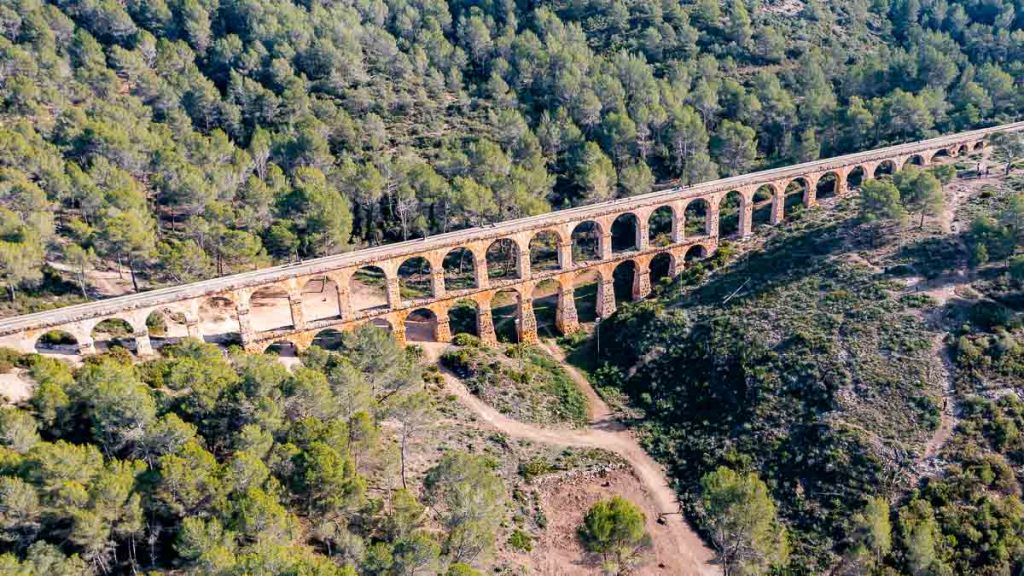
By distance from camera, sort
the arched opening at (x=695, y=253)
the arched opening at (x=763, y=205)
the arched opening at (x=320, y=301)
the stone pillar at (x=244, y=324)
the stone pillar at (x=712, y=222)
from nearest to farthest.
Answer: the stone pillar at (x=244, y=324), the arched opening at (x=320, y=301), the stone pillar at (x=712, y=222), the arched opening at (x=695, y=253), the arched opening at (x=763, y=205)

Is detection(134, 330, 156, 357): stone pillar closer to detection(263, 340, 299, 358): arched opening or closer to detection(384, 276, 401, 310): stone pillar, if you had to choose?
detection(263, 340, 299, 358): arched opening

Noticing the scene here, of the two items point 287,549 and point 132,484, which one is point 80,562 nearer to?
point 132,484

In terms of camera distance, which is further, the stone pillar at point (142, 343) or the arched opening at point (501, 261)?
the arched opening at point (501, 261)

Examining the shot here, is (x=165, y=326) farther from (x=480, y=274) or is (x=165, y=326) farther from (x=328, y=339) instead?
(x=480, y=274)

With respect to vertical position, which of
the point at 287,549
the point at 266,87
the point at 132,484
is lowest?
the point at 287,549

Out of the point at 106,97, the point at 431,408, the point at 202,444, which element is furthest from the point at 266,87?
the point at 202,444

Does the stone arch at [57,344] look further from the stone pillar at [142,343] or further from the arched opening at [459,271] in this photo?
the arched opening at [459,271]

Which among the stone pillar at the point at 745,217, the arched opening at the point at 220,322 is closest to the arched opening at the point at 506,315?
the arched opening at the point at 220,322

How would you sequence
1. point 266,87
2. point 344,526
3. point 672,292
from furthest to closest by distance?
point 266,87
point 672,292
point 344,526
